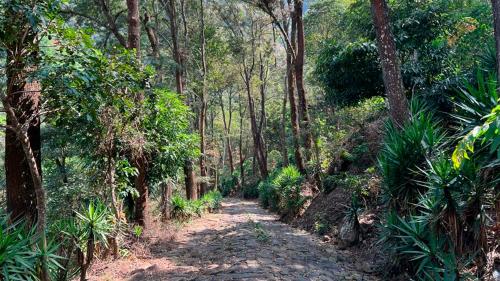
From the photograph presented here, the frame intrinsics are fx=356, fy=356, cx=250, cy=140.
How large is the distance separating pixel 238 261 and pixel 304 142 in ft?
28.0

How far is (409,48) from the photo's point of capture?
10.6m

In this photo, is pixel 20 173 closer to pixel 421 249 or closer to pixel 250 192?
pixel 421 249

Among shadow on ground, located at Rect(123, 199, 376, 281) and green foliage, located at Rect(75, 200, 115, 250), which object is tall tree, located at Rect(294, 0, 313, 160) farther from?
Answer: green foliage, located at Rect(75, 200, 115, 250)

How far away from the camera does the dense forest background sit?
432 cm

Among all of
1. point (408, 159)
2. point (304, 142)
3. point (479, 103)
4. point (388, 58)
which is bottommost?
point (408, 159)

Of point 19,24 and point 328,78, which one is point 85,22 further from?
point 19,24

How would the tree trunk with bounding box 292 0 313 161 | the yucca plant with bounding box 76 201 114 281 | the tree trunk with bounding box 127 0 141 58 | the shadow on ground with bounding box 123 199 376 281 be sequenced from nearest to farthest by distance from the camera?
the yucca plant with bounding box 76 201 114 281 < the shadow on ground with bounding box 123 199 376 281 < the tree trunk with bounding box 127 0 141 58 < the tree trunk with bounding box 292 0 313 161

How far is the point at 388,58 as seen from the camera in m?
7.33

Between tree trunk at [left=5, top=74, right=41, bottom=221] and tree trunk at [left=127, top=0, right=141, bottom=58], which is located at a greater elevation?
tree trunk at [left=127, top=0, right=141, bottom=58]

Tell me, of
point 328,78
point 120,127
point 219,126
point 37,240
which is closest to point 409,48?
point 328,78

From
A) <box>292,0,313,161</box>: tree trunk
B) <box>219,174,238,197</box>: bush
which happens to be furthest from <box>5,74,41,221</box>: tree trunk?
<box>219,174,238,197</box>: bush

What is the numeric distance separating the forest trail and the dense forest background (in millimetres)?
666

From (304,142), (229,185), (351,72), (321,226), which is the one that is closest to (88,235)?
(321,226)

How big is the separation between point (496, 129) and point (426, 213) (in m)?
2.23
